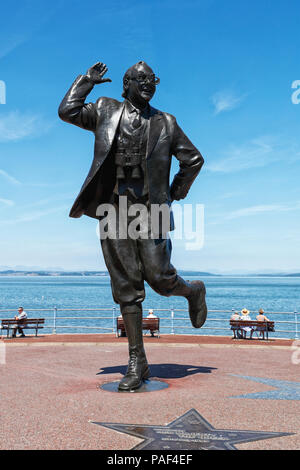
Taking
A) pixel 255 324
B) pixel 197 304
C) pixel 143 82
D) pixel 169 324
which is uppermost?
pixel 143 82

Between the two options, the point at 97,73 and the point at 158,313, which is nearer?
the point at 97,73

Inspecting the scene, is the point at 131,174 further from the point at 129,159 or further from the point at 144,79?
the point at 144,79

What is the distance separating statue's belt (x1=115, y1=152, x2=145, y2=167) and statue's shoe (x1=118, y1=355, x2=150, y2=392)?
193cm

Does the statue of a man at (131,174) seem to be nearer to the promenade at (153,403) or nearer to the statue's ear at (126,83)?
the statue's ear at (126,83)

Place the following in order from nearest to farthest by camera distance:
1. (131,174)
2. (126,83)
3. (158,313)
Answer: (131,174)
(126,83)
(158,313)

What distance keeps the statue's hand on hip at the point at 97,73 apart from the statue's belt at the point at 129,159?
2.45 ft

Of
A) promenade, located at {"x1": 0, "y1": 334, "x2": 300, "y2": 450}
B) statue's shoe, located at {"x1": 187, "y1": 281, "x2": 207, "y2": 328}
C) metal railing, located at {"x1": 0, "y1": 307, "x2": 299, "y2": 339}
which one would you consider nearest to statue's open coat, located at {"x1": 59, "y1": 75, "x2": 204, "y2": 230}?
statue's shoe, located at {"x1": 187, "y1": 281, "x2": 207, "y2": 328}

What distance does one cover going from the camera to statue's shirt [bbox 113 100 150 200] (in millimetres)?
4336

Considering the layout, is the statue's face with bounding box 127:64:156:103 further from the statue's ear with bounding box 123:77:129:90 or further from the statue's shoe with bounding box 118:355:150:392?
the statue's shoe with bounding box 118:355:150:392

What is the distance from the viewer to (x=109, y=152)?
14.0 feet

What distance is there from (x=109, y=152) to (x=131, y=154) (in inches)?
8.7

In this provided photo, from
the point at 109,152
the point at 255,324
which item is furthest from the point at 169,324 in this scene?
the point at 109,152

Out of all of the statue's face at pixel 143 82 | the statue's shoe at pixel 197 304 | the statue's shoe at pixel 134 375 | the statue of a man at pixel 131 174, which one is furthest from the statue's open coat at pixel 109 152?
the statue's shoe at pixel 134 375
